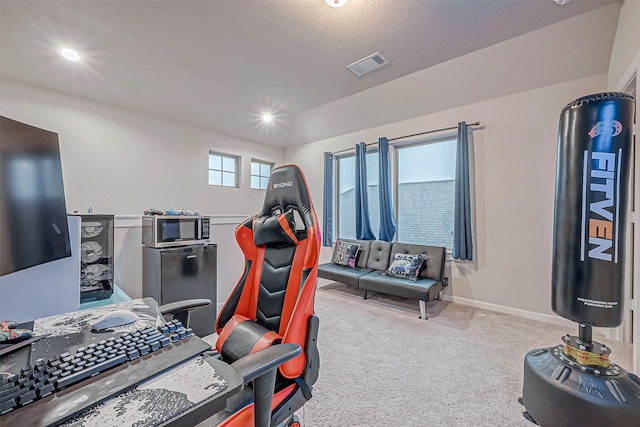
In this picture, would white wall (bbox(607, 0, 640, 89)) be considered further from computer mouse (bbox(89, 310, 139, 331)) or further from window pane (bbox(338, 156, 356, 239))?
computer mouse (bbox(89, 310, 139, 331))

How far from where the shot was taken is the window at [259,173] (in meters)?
5.03

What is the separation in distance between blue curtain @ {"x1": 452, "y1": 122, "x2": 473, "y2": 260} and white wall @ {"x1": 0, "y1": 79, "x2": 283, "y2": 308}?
2895 mm

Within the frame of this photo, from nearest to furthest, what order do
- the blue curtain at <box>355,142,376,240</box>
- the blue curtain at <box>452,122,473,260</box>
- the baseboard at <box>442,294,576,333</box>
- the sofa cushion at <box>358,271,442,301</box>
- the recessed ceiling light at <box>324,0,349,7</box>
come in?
1. the recessed ceiling light at <box>324,0,349,7</box>
2. the baseboard at <box>442,294,576,333</box>
3. the sofa cushion at <box>358,271,442,301</box>
4. the blue curtain at <box>452,122,473,260</box>
5. the blue curtain at <box>355,142,376,240</box>

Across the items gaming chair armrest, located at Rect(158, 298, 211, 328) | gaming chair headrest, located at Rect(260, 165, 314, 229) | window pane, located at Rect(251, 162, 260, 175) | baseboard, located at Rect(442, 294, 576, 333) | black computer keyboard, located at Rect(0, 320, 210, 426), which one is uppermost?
window pane, located at Rect(251, 162, 260, 175)

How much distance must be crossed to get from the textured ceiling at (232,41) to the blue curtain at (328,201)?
1.45 metres

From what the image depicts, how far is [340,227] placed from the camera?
5000 millimetres

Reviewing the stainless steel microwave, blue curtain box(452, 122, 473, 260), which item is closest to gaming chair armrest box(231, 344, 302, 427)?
the stainless steel microwave

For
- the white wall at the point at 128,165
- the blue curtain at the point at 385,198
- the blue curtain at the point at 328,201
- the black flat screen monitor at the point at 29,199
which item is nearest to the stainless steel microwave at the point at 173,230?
the white wall at the point at 128,165

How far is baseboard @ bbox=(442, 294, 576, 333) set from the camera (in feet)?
9.32

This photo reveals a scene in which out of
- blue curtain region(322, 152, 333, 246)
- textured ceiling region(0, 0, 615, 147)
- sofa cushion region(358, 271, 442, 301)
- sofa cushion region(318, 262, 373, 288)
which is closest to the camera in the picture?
textured ceiling region(0, 0, 615, 147)

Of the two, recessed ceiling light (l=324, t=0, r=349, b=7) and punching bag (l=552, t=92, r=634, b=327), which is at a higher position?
recessed ceiling light (l=324, t=0, r=349, b=7)

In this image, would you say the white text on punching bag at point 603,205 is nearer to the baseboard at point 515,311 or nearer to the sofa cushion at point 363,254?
the baseboard at point 515,311

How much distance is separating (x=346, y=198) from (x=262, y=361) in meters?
4.25

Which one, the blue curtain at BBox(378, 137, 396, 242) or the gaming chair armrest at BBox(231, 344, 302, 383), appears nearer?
the gaming chair armrest at BBox(231, 344, 302, 383)
